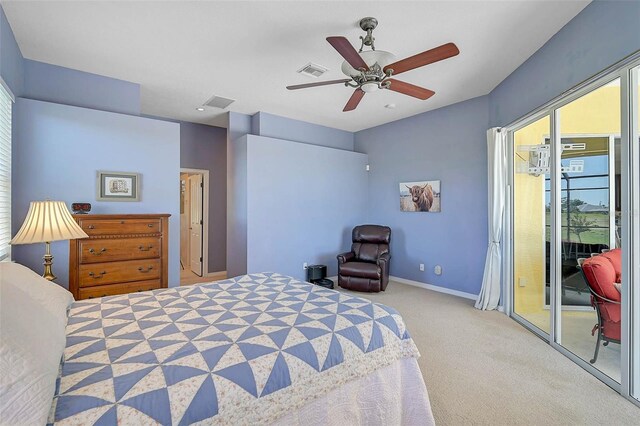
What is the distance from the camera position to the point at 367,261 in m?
5.29

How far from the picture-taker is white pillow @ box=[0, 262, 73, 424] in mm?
830

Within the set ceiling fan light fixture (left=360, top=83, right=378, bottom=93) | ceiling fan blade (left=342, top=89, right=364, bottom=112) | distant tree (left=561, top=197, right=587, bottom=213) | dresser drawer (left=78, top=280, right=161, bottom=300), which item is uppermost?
ceiling fan blade (left=342, top=89, right=364, bottom=112)

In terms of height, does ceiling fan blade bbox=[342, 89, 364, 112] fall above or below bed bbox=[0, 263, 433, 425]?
above

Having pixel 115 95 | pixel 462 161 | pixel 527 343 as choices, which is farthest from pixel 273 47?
pixel 527 343

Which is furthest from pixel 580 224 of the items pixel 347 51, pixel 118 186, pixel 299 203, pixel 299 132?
pixel 118 186

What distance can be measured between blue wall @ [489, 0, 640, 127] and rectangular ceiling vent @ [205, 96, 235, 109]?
3.83 m

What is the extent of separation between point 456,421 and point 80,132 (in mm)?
4479

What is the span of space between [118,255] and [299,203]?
2826 millimetres

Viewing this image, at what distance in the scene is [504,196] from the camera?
3996mm

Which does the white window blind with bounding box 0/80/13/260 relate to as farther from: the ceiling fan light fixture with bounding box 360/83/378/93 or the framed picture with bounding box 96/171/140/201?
the ceiling fan light fixture with bounding box 360/83/378/93

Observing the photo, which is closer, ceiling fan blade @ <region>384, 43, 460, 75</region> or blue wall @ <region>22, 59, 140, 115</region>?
ceiling fan blade @ <region>384, 43, 460, 75</region>

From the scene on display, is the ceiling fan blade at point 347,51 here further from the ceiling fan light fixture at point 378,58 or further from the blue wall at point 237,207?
the blue wall at point 237,207

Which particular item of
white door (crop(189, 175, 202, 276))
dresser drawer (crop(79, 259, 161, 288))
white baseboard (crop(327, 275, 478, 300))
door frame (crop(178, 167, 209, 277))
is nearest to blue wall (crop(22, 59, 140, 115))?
dresser drawer (crop(79, 259, 161, 288))

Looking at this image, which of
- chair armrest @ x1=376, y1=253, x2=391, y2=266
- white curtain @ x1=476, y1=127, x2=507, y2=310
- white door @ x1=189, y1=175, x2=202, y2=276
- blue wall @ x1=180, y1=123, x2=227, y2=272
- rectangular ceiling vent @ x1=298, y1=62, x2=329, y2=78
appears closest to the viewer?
rectangular ceiling vent @ x1=298, y1=62, x2=329, y2=78
